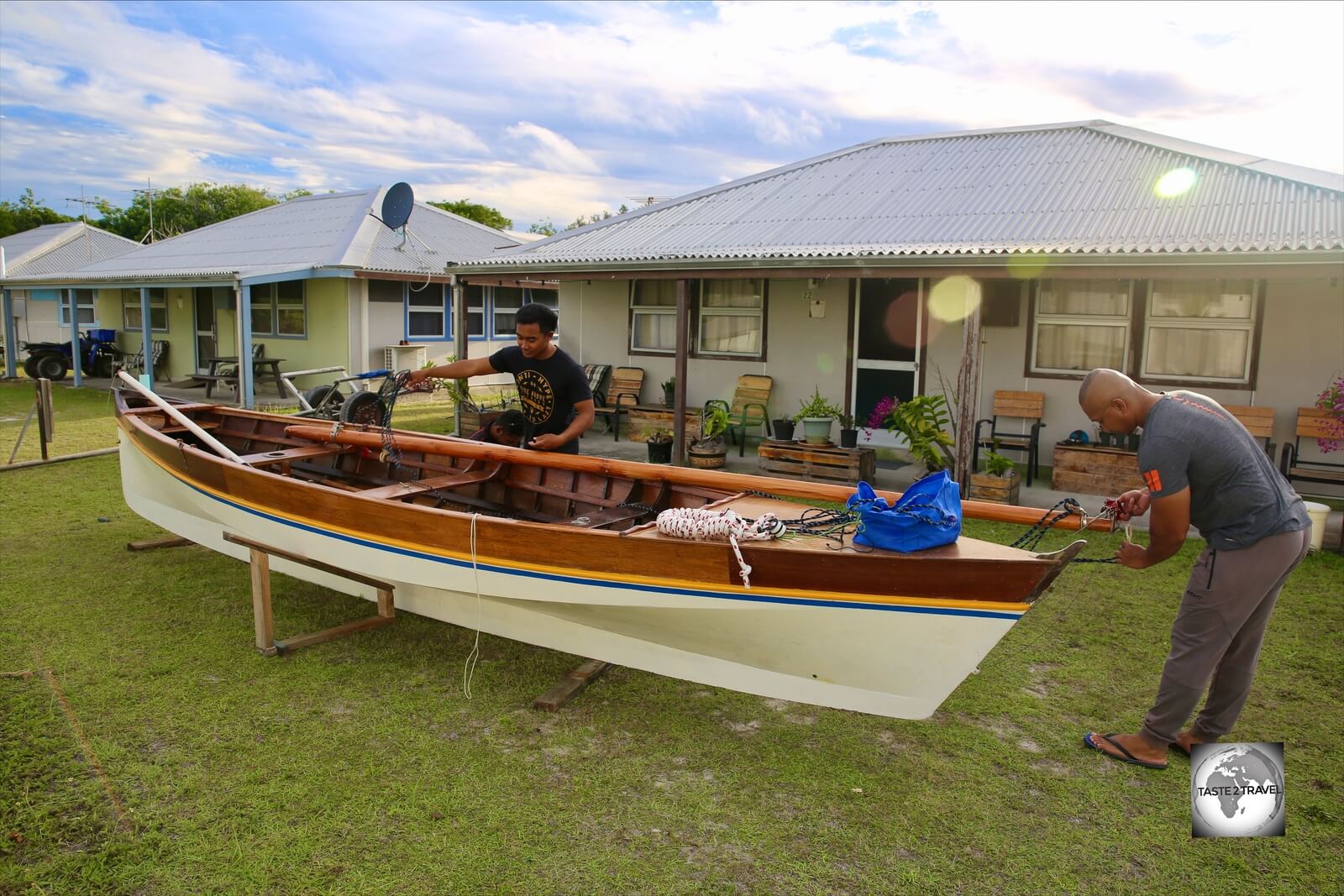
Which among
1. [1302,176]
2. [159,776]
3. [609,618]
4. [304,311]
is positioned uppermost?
[1302,176]

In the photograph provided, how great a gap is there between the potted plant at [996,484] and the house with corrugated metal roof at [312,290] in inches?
412

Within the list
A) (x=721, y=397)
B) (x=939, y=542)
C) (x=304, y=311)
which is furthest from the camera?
(x=304, y=311)

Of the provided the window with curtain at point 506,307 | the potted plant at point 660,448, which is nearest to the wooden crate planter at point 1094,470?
the potted plant at point 660,448

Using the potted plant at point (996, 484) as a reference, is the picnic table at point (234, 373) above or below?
above

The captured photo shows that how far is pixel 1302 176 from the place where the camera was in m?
9.54

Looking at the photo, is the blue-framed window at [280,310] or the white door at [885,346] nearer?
the white door at [885,346]

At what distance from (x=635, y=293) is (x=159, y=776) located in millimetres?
10136

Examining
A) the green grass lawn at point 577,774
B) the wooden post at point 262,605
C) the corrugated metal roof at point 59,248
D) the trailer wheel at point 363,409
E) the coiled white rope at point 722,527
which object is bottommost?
the green grass lawn at point 577,774

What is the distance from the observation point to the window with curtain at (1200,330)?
357 inches

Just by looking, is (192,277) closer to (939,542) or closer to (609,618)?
(609,618)

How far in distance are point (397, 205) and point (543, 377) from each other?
1296 centimetres

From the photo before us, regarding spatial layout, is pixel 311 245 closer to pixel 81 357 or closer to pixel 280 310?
pixel 280 310

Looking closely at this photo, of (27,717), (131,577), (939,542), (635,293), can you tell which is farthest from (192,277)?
(939,542)

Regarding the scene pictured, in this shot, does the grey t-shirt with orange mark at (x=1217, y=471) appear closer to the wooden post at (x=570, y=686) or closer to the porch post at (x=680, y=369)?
the wooden post at (x=570, y=686)
